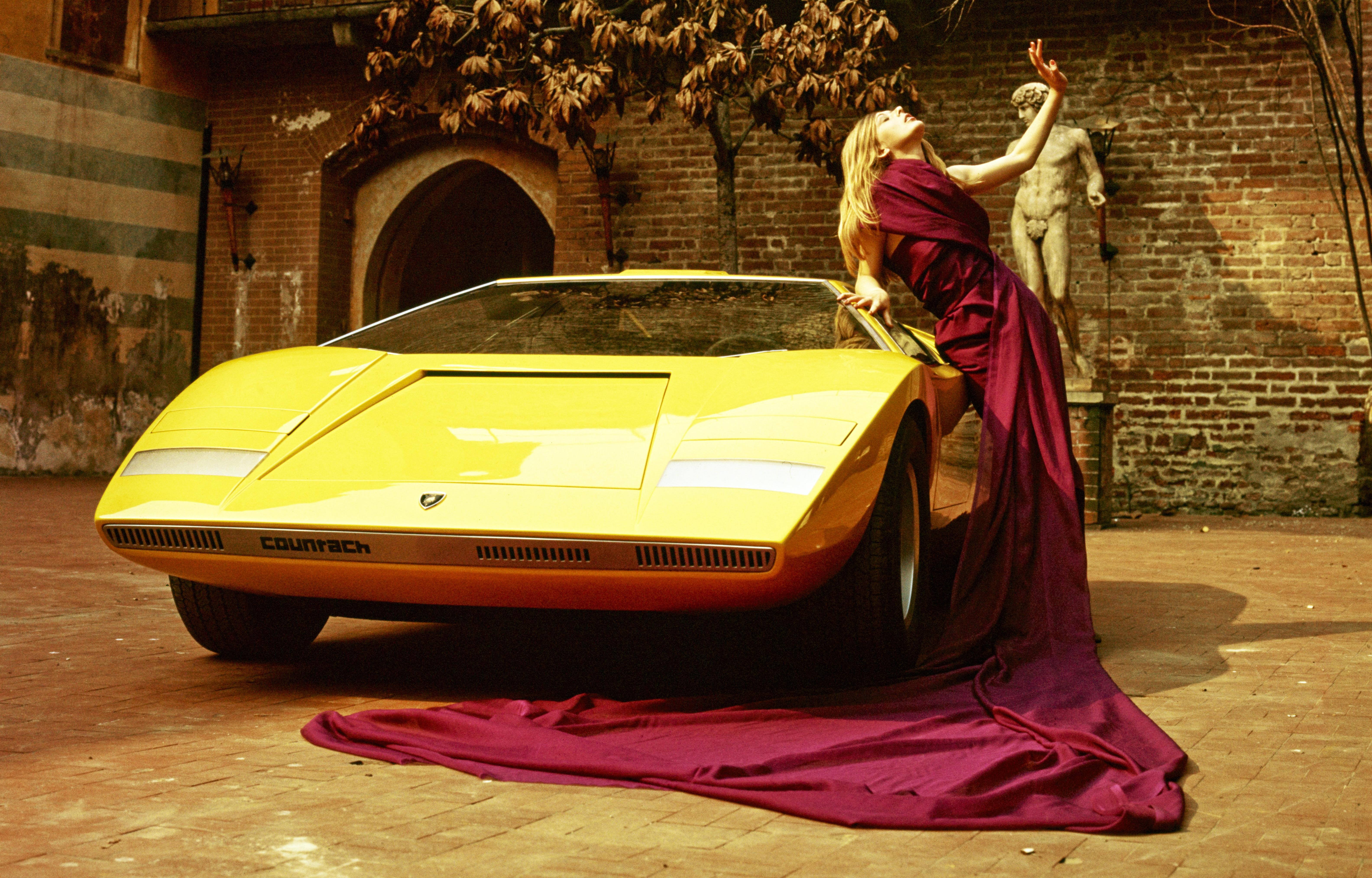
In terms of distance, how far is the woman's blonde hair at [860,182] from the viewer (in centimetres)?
436

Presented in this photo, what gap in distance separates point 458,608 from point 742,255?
31.0 feet

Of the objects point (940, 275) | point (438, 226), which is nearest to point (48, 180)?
point (438, 226)

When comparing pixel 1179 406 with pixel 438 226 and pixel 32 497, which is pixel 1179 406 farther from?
pixel 32 497

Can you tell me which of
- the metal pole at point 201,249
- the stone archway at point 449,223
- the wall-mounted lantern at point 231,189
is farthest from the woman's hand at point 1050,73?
the metal pole at point 201,249

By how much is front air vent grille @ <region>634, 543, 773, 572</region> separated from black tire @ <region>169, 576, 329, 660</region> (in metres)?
1.21

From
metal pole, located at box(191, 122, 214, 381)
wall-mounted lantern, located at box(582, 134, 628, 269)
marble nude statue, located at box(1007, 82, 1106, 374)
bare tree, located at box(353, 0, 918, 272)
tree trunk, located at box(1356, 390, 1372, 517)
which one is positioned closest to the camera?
bare tree, located at box(353, 0, 918, 272)

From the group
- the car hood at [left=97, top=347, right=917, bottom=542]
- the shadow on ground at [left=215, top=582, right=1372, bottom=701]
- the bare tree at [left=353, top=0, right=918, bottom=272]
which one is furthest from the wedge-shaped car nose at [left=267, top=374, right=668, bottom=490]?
the bare tree at [left=353, top=0, right=918, bottom=272]

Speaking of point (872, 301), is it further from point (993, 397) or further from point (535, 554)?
point (535, 554)

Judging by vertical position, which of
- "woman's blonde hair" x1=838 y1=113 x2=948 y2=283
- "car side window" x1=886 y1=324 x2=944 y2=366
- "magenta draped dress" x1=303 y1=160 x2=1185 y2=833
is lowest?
"magenta draped dress" x1=303 y1=160 x2=1185 y2=833

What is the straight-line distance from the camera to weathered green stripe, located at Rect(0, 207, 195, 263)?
13266 mm

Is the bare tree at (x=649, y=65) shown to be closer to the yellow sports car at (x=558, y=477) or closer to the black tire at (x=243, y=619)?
the yellow sports car at (x=558, y=477)

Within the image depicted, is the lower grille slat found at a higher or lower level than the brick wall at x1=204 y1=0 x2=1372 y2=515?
lower

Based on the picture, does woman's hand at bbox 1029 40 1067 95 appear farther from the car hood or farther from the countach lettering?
the countach lettering

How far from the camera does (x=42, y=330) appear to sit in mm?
13492
